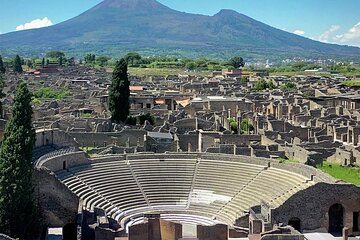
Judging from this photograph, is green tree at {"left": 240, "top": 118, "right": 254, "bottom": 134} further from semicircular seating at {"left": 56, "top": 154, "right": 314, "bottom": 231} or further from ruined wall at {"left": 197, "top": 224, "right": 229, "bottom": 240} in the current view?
ruined wall at {"left": 197, "top": 224, "right": 229, "bottom": 240}

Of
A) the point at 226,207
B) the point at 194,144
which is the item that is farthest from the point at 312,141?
the point at 226,207

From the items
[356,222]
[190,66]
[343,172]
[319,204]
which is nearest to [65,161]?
[319,204]

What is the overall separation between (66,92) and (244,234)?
5644 cm

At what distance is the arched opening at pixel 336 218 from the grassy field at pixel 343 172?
354cm

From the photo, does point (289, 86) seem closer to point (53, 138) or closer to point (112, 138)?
point (112, 138)

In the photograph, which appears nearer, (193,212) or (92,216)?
(92,216)

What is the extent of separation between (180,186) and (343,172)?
895 centimetres

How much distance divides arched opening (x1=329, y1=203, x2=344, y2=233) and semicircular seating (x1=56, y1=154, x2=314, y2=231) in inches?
61.9

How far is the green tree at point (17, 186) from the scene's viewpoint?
2294 centimetres

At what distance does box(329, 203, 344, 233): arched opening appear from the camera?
27250 millimetres

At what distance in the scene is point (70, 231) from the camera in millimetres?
26547

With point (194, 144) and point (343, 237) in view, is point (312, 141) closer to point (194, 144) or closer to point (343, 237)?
point (194, 144)

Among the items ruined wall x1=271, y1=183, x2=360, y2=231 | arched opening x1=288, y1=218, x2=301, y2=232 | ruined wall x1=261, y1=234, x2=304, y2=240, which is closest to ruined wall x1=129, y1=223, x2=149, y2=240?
ruined wall x1=261, y1=234, x2=304, y2=240

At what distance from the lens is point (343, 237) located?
24453 millimetres
